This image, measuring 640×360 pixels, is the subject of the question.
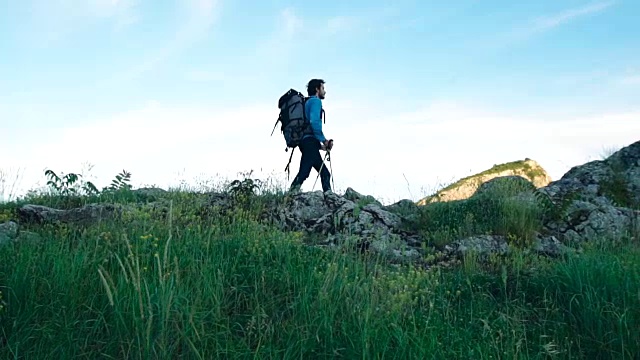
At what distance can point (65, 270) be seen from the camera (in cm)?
499

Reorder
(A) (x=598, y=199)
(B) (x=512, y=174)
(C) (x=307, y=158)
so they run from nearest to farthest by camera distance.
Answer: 1. (A) (x=598, y=199)
2. (C) (x=307, y=158)
3. (B) (x=512, y=174)

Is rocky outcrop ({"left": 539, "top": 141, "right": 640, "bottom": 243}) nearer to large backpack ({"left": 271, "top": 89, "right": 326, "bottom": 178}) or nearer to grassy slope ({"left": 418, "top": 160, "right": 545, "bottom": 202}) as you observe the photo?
large backpack ({"left": 271, "top": 89, "right": 326, "bottom": 178})

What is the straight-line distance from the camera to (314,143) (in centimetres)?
1229

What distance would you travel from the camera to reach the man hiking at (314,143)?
39.6 feet

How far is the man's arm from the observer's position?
475 inches

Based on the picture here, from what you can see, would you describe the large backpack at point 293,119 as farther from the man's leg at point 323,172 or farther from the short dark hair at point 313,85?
the man's leg at point 323,172

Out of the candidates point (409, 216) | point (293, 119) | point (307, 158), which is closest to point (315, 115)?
point (293, 119)

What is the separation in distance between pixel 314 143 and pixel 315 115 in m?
0.58

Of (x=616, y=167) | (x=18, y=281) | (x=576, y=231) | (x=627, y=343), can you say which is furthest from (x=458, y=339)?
(x=616, y=167)

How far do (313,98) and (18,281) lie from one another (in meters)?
8.02

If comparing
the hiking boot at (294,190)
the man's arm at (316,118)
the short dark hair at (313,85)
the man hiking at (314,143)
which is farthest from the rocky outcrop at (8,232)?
the short dark hair at (313,85)

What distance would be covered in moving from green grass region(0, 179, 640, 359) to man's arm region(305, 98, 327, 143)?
5470 mm

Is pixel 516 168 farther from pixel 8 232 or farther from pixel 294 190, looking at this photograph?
pixel 8 232

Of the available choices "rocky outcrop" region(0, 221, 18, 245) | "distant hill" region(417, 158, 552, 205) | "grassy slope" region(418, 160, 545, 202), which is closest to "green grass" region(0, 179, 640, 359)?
"rocky outcrop" region(0, 221, 18, 245)
